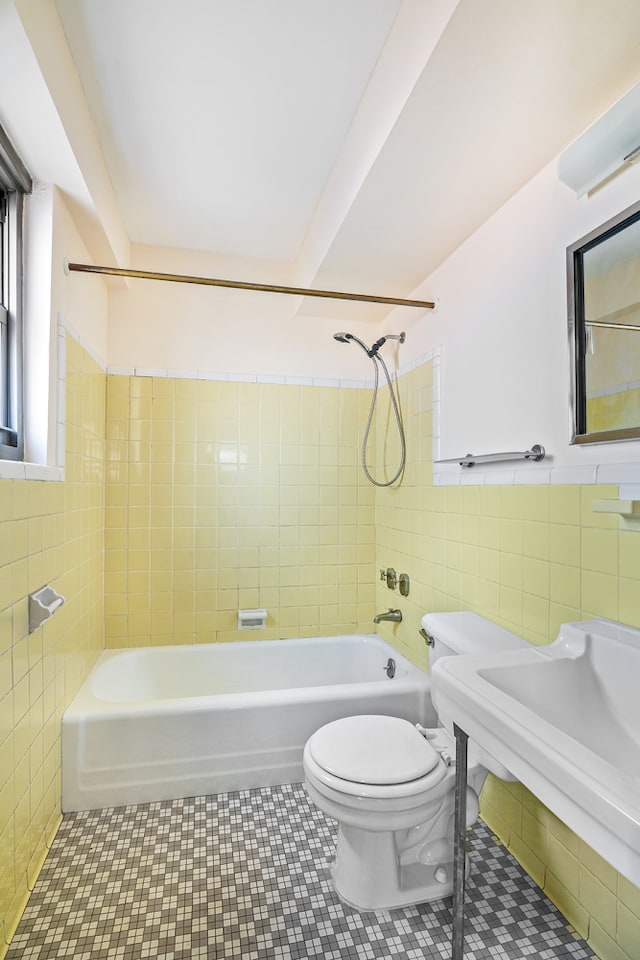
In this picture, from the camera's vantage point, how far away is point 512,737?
0.87m

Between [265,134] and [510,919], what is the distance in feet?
8.86

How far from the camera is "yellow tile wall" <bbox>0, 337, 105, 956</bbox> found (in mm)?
1312

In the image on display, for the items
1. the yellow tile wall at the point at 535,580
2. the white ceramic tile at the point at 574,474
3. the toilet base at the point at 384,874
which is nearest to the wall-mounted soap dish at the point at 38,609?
the toilet base at the point at 384,874

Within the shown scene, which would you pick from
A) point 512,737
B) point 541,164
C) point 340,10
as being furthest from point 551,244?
point 512,737

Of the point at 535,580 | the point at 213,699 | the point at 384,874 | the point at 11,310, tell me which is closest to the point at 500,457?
the point at 535,580

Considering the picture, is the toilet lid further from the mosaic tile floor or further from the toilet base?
the mosaic tile floor

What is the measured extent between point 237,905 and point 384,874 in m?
0.44

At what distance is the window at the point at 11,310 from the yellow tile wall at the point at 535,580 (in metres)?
1.68

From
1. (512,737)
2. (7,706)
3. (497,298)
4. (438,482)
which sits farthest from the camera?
(438,482)

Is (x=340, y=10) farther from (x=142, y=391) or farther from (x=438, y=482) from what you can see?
(x=142, y=391)

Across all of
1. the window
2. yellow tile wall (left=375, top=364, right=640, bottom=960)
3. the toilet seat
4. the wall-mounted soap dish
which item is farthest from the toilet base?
the window

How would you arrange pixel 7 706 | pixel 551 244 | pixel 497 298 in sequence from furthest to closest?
pixel 497 298 < pixel 551 244 < pixel 7 706

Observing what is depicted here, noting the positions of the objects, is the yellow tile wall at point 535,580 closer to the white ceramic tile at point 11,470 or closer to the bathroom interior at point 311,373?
the bathroom interior at point 311,373

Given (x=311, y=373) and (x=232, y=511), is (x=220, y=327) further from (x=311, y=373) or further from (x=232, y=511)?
(x=232, y=511)
